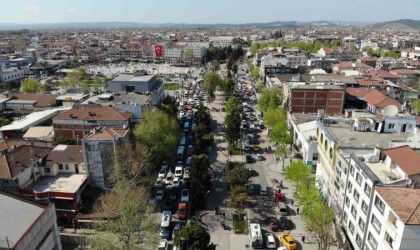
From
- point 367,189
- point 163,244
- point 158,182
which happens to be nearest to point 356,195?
point 367,189

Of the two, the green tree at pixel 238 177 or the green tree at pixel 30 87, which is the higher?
the green tree at pixel 30 87

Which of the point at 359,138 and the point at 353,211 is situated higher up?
the point at 359,138

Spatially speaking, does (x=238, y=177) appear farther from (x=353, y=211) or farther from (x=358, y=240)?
(x=358, y=240)

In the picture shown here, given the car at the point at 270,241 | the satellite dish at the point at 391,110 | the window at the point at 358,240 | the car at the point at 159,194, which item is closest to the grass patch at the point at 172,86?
the car at the point at 159,194

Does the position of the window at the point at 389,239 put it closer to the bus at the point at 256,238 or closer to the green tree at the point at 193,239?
the bus at the point at 256,238

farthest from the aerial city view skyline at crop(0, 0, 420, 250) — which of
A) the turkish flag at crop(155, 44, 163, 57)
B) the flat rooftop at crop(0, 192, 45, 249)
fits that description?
the turkish flag at crop(155, 44, 163, 57)

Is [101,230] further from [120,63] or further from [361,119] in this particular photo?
[120,63]

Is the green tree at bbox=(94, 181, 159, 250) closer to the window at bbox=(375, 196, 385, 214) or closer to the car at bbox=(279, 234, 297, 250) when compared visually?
the car at bbox=(279, 234, 297, 250)
